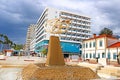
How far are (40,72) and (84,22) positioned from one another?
82248 millimetres

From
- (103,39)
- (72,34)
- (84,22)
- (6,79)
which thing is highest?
(84,22)

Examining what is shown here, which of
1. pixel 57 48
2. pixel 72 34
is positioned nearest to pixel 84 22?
pixel 72 34

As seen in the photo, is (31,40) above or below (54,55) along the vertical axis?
above

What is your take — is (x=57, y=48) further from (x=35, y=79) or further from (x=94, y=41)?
(x=94, y=41)

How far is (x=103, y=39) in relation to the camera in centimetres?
4944

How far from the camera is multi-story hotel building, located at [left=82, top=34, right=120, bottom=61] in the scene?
1808 inches

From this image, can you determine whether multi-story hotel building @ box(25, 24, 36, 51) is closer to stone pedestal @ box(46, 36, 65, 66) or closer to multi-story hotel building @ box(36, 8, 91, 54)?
multi-story hotel building @ box(36, 8, 91, 54)

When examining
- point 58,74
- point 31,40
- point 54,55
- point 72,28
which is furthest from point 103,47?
point 31,40

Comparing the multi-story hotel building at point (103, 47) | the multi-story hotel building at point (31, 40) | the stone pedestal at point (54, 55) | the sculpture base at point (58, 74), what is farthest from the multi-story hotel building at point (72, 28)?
the sculpture base at point (58, 74)

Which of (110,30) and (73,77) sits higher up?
(110,30)

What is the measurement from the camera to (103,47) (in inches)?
1959

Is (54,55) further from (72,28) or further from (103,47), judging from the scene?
(72,28)

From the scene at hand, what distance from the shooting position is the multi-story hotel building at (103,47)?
4592cm

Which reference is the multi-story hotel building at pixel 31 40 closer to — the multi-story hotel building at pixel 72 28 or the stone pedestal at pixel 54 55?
the multi-story hotel building at pixel 72 28
